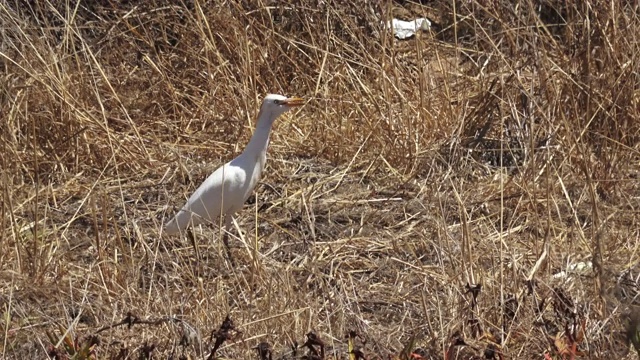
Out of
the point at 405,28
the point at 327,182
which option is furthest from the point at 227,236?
the point at 405,28

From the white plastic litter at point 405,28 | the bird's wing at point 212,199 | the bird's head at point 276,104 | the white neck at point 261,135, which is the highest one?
the bird's head at point 276,104

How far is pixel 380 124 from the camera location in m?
5.48

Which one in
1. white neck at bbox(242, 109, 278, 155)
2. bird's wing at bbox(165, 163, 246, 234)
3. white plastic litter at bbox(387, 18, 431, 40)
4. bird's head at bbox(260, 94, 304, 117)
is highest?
bird's head at bbox(260, 94, 304, 117)

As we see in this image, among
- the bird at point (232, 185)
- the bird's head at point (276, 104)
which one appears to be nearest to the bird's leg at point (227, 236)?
the bird at point (232, 185)

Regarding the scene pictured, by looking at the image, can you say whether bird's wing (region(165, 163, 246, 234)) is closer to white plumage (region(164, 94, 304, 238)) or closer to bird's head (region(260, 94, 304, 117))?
white plumage (region(164, 94, 304, 238))

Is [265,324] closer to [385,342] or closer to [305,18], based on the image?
[385,342]

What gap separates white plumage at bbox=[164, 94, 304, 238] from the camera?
15.6 ft

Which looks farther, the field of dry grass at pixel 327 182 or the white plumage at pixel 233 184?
the white plumage at pixel 233 184

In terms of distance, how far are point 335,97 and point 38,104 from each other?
4.58ft

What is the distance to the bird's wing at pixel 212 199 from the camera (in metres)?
4.73

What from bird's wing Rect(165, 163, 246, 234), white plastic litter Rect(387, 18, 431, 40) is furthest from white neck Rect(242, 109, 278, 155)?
white plastic litter Rect(387, 18, 431, 40)

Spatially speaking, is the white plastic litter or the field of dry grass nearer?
the field of dry grass

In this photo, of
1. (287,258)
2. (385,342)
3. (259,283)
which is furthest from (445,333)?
(287,258)

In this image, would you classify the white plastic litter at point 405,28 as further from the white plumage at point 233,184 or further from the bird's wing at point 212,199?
the bird's wing at point 212,199
